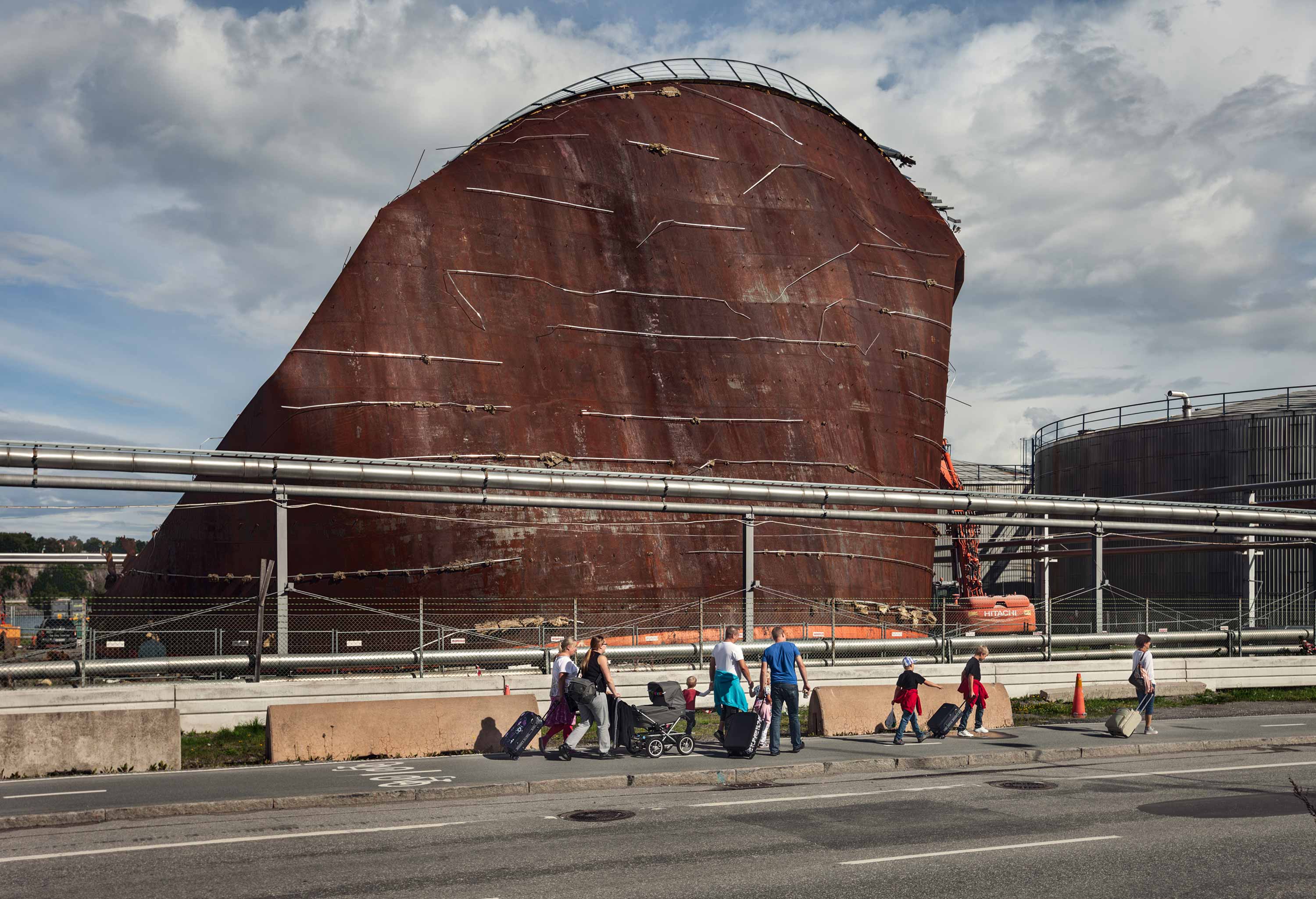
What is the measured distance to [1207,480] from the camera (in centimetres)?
4806

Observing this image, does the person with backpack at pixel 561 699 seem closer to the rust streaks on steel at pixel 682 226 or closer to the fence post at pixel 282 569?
the fence post at pixel 282 569

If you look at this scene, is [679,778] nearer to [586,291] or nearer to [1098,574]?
[1098,574]

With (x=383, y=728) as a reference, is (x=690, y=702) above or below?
above

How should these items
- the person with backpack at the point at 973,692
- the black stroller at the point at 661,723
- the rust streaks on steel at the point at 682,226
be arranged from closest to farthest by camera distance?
the black stroller at the point at 661,723, the person with backpack at the point at 973,692, the rust streaks on steel at the point at 682,226

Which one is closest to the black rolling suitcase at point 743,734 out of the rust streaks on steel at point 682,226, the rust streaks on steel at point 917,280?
the rust streaks on steel at point 682,226

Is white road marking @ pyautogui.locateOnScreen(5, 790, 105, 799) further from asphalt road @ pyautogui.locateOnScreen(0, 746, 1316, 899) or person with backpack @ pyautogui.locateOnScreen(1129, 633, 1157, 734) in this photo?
person with backpack @ pyautogui.locateOnScreen(1129, 633, 1157, 734)

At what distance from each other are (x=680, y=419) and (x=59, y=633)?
56.0 feet

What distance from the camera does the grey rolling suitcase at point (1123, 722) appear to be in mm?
17297

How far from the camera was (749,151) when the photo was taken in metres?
34.1

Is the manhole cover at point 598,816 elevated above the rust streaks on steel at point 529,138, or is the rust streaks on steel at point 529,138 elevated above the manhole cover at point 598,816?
the rust streaks on steel at point 529,138

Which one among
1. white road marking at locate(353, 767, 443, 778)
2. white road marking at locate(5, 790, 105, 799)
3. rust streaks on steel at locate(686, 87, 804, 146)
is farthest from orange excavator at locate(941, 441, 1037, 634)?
white road marking at locate(5, 790, 105, 799)

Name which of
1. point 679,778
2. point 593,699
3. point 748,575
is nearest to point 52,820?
point 593,699

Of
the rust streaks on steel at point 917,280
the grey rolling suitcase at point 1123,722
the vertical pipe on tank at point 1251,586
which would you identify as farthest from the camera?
the rust streaks on steel at point 917,280

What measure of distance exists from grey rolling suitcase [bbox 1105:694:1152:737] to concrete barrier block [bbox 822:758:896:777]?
15.8 ft
